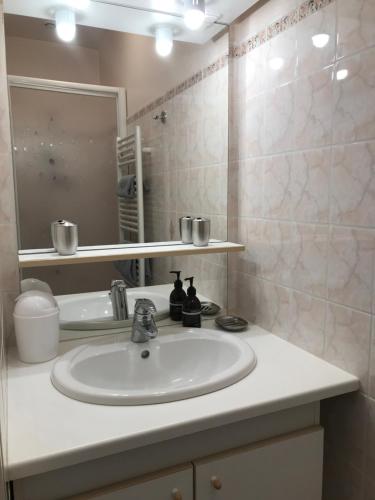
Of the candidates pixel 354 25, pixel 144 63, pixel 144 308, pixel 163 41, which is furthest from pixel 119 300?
pixel 354 25

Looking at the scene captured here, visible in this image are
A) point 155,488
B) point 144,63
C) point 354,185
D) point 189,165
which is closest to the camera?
point 155,488

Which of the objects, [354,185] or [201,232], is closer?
[354,185]

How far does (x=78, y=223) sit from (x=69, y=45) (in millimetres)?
582

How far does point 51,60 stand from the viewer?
4.10ft

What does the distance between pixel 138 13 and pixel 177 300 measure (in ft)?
3.34

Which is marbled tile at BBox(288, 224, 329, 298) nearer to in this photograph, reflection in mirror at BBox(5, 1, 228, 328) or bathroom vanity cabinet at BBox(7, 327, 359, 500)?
bathroom vanity cabinet at BBox(7, 327, 359, 500)

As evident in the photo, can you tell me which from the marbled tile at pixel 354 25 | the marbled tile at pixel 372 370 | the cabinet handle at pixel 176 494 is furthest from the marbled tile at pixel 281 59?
the cabinet handle at pixel 176 494

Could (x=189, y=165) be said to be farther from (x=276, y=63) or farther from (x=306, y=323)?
(x=306, y=323)

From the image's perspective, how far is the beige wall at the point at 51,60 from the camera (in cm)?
121

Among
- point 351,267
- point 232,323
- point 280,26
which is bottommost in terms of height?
point 232,323

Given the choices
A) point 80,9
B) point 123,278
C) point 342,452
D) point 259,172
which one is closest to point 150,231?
point 123,278

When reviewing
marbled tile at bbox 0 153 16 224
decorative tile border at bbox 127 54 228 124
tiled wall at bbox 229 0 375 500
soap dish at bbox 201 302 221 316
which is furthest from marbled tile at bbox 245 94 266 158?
marbled tile at bbox 0 153 16 224

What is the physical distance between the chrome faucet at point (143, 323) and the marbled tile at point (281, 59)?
820 mm

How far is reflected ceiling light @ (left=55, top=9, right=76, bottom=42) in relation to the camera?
4.11ft
